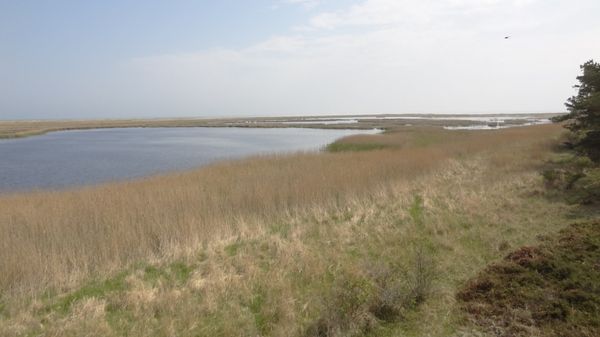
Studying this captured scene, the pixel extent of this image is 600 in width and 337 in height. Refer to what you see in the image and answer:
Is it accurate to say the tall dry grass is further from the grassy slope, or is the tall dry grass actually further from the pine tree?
the pine tree

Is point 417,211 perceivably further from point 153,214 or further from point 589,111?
point 589,111

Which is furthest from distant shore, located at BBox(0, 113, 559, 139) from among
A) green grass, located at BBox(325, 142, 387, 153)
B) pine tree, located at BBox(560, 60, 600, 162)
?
pine tree, located at BBox(560, 60, 600, 162)

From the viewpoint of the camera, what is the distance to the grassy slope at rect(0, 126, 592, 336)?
436 centimetres

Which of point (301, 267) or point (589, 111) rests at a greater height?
point (589, 111)

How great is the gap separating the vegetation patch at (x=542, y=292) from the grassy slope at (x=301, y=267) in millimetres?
314

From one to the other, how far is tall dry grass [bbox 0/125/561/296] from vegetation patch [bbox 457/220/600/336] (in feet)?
16.0

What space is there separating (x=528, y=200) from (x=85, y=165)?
24382 millimetres

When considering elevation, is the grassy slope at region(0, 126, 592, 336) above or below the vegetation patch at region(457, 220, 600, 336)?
below

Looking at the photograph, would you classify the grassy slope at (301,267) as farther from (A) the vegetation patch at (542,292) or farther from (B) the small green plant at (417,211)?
(A) the vegetation patch at (542,292)

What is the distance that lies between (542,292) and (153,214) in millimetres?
7270

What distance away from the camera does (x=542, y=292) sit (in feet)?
14.6

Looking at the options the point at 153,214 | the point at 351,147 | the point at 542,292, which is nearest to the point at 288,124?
the point at 351,147

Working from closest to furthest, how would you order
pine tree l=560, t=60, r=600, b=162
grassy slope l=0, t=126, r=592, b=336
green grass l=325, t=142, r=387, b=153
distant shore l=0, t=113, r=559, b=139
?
1. grassy slope l=0, t=126, r=592, b=336
2. pine tree l=560, t=60, r=600, b=162
3. green grass l=325, t=142, r=387, b=153
4. distant shore l=0, t=113, r=559, b=139

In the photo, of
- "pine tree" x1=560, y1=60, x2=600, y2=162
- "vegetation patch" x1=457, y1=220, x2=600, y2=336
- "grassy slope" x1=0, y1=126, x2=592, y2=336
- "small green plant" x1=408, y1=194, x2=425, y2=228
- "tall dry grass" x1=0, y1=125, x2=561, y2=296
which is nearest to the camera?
"vegetation patch" x1=457, y1=220, x2=600, y2=336
